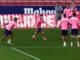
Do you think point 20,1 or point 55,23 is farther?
point 20,1

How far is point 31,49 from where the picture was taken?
77.2 feet

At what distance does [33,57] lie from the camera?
821 inches

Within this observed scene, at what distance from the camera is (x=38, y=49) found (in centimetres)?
2361

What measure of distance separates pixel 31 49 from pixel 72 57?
3.33m

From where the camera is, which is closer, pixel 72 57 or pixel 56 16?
pixel 72 57

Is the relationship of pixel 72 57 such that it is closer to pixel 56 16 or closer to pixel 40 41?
pixel 40 41

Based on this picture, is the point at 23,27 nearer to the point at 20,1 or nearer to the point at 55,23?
the point at 55,23

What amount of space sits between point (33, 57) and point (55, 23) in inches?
560

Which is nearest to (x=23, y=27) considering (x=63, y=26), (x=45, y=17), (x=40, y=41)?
(x=45, y=17)

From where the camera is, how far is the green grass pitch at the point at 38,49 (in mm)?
21047

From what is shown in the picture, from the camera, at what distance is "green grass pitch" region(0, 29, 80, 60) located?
21.0m

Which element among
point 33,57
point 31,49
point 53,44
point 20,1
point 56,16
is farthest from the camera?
point 20,1

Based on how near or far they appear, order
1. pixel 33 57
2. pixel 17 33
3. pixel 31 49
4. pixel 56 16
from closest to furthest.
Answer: pixel 33 57, pixel 31 49, pixel 17 33, pixel 56 16

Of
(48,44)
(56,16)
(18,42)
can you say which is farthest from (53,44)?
(56,16)
